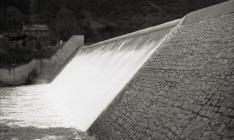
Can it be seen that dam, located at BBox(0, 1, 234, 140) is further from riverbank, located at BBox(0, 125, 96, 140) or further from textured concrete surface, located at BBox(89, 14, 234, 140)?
riverbank, located at BBox(0, 125, 96, 140)

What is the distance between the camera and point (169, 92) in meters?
7.24

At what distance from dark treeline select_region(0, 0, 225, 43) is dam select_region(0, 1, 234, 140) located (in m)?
43.7

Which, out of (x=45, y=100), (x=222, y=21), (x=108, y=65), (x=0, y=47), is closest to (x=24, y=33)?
(x=0, y=47)

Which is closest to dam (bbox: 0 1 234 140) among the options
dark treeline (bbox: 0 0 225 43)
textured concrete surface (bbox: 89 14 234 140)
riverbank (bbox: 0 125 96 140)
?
textured concrete surface (bbox: 89 14 234 140)

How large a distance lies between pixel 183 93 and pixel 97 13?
202 ft

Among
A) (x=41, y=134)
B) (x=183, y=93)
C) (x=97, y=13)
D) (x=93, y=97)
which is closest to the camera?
(x=183, y=93)

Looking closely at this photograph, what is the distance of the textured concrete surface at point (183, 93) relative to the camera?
17.9ft

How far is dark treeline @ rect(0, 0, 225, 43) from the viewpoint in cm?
5941

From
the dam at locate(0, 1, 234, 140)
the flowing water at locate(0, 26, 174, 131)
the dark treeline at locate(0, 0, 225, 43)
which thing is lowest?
the dark treeline at locate(0, 0, 225, 43)

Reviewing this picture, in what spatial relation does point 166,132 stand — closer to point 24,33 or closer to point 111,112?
point 111,112

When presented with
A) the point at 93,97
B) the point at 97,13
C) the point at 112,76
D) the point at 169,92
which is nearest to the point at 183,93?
the point at 169,92

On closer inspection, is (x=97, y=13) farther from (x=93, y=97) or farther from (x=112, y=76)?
(x=93, y=97)

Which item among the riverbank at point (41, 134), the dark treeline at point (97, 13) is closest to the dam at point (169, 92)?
the riverbank at point (41, 134)

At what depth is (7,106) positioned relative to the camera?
52.9 ft
